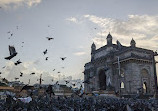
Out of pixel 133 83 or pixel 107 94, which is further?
pixel 133 83

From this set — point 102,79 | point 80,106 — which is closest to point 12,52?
point 80,106

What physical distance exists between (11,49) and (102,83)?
3166 centimetres

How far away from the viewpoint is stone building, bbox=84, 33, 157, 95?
31.1m

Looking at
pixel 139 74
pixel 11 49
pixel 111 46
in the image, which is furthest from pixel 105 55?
pixel 11 49

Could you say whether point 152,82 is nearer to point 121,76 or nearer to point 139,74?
point 139,74

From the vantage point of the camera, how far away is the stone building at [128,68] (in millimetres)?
31141

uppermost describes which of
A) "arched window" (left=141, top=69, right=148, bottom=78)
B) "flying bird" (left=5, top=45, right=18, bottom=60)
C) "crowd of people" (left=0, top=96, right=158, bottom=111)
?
"flying bird" (left=5, top=45, right=18, bottom=60)

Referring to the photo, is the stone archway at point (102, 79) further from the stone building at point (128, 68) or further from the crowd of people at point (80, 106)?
the crowd of people at point (80, 106)

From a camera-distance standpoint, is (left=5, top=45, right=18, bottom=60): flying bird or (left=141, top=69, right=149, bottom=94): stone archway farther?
(left=141, top=69, right=149, bottom=94): stone archway

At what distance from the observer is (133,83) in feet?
101

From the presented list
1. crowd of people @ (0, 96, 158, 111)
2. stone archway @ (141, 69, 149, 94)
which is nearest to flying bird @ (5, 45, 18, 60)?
crowd of people @ (0, 96, 158, 111)

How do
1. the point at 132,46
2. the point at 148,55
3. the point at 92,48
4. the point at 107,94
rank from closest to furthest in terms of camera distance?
1. the point at 107,94
2. the point at 132,46
3. the point at 148,55
4. the point at 92,48

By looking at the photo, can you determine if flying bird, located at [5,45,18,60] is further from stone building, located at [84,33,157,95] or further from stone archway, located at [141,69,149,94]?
stone archway, located at [141,69,149,94]

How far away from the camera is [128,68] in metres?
31.9
